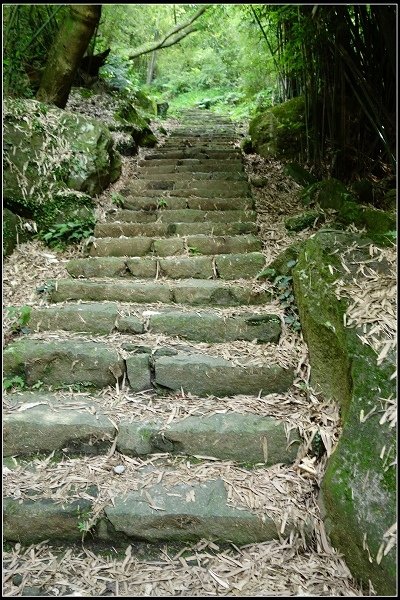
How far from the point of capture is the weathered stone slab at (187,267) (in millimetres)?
3373

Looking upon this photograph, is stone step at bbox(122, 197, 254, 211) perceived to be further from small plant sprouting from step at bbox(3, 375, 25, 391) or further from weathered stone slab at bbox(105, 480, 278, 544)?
weathered stone slab at bbox(105, 480, 278, 544)

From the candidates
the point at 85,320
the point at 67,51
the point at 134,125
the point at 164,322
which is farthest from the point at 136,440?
the point at 134,125

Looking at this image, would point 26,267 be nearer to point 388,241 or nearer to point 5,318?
point 5,318

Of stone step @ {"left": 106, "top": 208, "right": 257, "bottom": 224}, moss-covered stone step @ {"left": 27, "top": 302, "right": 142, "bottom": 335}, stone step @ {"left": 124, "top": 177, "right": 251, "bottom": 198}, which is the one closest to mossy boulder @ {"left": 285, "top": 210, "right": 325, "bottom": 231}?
stone step @ {"left": 106, "top": 208, "right": 257, "bottom": 224}

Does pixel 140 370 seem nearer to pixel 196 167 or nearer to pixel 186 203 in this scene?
pixel 186 203

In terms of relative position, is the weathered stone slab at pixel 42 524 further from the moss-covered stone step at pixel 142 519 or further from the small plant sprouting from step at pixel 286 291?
the small plant sprouting from step at pixel 286 291

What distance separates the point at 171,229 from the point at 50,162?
1.28 m

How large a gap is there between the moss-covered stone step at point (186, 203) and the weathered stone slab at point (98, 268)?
1.27 metres

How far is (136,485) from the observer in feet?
6.57

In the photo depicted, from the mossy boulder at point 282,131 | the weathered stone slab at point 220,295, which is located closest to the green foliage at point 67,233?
the weathered stone slab at point 220,295

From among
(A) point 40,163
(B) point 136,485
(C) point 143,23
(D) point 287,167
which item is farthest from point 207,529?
(C) point 143,23

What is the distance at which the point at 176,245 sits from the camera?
368 centimetres

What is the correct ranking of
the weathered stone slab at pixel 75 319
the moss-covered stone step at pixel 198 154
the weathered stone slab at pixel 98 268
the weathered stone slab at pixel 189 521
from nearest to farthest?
1. the weathered stone slab at pixel 189 521
2. the weathered stone slab at pixel 75 319
3. the weathered stone slab at pixel 98 268
4. the moss-covered stone step at pixel 198 154

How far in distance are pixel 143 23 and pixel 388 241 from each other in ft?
36.0
